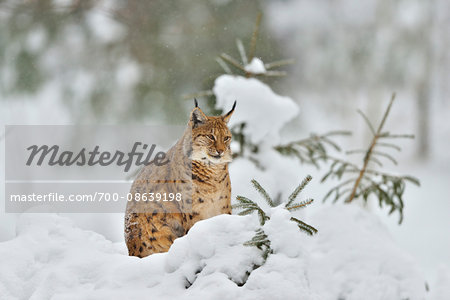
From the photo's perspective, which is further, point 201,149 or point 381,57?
point 381,57

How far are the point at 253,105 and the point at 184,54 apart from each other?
123 inches

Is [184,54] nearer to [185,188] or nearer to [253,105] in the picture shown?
[253,105]

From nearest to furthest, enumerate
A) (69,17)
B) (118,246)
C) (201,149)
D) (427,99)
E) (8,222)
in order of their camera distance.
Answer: (201,149) < (118,246) < (8,222) < (69,17) < (427,99)

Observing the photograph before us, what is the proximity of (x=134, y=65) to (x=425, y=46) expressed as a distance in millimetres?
4151

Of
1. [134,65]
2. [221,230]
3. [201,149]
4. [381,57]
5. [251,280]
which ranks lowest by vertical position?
[251,280]

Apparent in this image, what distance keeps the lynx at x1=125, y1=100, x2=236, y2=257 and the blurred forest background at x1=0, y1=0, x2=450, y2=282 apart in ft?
7.30

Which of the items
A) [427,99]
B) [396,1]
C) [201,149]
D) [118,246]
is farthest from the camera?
[427,99]

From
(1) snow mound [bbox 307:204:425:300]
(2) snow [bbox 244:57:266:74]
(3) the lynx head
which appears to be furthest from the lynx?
(2) snow [bbox 244:57:266:74]

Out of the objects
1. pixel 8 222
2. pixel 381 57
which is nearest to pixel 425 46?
pixel 381 57

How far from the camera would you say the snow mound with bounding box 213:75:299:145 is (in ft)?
5.63

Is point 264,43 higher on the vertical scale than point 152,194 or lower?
higher

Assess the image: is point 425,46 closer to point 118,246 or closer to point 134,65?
point 134,65

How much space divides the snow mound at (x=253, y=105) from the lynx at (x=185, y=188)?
595mm

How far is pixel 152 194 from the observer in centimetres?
117
